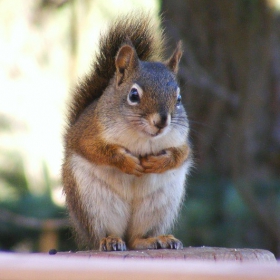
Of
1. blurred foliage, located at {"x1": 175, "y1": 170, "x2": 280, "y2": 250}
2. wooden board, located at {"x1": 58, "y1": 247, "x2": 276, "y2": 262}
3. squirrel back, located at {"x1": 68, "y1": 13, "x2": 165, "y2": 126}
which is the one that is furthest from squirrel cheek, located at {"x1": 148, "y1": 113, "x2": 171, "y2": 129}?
blurred foliage, located at {"x1": 175, "y1": 170, "x2": 280, "y2": 250}

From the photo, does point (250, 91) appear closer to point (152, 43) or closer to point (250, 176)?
point (250, 176)

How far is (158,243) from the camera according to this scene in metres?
2.44

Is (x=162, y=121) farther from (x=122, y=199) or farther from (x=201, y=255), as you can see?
(x=201, y=255)

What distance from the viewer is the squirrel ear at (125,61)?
261 centimetres

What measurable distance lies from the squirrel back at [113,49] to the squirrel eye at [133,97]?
41 cm

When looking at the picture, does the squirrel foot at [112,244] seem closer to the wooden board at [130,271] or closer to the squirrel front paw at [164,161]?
the squirrel front paw at [164,161]

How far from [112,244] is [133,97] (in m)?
0.60

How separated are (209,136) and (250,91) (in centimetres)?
66

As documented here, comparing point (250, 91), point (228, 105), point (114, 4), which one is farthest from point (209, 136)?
point (114, 4)

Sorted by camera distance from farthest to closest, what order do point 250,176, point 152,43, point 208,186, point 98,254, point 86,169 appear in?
point 208,186
point 250,176
point 152,43
point 86,169
point 98,254

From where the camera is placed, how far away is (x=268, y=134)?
5723 millimetres

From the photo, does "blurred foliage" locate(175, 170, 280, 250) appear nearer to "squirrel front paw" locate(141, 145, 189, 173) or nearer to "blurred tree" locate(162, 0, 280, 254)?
"blurred tree" locate(162, 0, 280, 254)

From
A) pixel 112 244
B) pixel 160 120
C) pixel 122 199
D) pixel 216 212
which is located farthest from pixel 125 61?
pixel 216 212

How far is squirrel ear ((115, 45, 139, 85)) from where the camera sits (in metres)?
2.61
